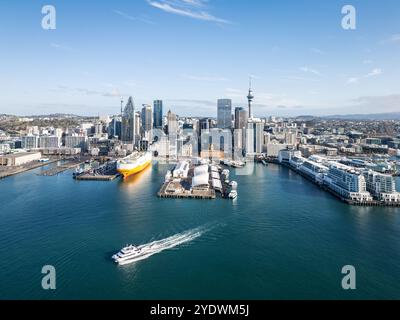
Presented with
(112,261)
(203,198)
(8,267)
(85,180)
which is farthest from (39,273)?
(85,180)

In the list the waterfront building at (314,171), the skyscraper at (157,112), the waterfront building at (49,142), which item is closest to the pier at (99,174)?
the waterfront building at (314,171)

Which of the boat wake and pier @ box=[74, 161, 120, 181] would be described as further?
pier @ box=[74, 161, 120, 181]

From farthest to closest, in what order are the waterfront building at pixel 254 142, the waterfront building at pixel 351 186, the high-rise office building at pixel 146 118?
the high-rise office building at pixel 146 118, the waterfront building at pixel 254 142, the waterfront building at pixel 351 186

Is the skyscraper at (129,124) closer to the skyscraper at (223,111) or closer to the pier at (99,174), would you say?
the skyscraper at (223,111)

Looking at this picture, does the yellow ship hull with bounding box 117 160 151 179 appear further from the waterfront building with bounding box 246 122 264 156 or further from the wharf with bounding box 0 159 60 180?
the waterfront building with bounding box 246 122 264 156

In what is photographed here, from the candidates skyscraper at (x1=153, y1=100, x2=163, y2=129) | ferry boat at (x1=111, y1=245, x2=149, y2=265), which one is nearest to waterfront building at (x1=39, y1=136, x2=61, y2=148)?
skyscraper at (x1=153, y1=100, x2=163, y2=129)

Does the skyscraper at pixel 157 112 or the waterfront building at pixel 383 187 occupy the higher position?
the skyscraper at pixel 157 112
